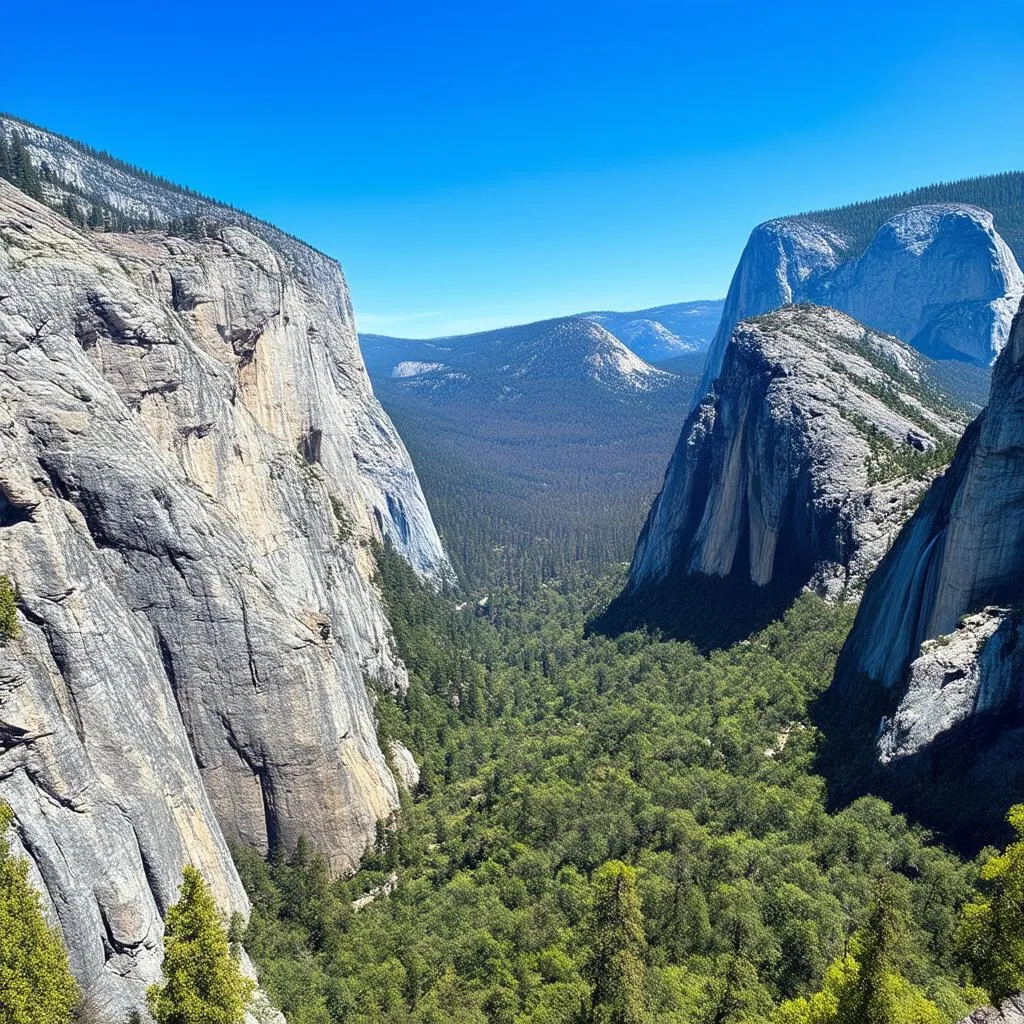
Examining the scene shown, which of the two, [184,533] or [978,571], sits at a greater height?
[184,533]

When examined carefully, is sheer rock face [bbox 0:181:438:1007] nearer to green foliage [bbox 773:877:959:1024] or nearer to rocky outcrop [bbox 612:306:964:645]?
green foliage [bbox 773:877:959:1024]

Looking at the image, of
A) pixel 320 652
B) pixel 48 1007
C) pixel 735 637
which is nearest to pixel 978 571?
pixel 735 637

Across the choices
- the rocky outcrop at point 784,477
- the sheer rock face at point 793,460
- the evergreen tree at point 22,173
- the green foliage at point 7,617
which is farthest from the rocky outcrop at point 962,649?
the evergreen tree at point 22,173

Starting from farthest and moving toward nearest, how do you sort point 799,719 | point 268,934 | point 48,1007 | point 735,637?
point 735,637 < point 799,719 < point 268,934 < point 48,1007

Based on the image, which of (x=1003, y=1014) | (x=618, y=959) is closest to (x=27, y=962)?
(x=618, y=959)

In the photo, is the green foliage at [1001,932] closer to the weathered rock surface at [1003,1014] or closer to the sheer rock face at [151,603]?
the weathered rock surface at [1003,1014]

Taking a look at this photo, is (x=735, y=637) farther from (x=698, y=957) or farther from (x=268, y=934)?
(x=268, y=934)
